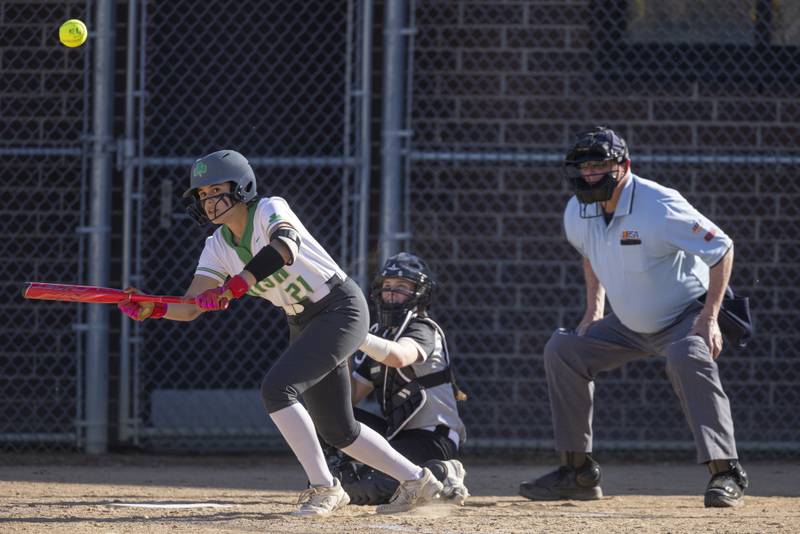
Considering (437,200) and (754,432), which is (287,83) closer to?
(437,200)

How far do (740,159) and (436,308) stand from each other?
1.99 meters

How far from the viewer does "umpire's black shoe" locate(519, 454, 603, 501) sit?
Answer: 5863 millimetres

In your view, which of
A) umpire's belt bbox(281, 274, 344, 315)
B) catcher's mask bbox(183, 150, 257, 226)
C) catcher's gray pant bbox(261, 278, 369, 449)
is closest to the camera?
catcher's gray pant bbox(261, 278, 369, 449)

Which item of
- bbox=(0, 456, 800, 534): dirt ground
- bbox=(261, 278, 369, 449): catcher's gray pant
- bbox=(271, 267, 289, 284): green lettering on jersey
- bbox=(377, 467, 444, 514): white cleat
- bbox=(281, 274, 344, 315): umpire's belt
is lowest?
bbox=(0, 456, 800, 534): dirt ground

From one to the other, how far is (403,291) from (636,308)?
1072mm

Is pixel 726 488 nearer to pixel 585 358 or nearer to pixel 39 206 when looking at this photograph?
pixel 585 358

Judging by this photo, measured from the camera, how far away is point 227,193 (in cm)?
495

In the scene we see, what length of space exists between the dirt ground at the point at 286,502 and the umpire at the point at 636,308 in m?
0.23

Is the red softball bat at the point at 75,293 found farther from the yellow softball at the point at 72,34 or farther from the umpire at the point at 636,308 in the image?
the umpire at the point at 636,308

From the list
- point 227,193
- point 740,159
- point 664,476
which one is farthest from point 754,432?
point 227,193

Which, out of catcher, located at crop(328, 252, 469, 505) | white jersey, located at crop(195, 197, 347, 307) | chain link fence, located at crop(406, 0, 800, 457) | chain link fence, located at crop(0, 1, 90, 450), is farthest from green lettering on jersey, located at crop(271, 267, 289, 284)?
chain link fence, located at crop(0, 1, 90, 450)

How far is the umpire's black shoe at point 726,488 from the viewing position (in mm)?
5391

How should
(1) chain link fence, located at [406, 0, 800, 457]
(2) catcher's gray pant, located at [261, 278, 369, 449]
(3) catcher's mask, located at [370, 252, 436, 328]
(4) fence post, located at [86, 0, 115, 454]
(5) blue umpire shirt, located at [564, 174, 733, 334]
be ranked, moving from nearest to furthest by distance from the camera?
(2) catcher's gray pant, located at [261, 278, 369, 449], (5) blue umpire shirt, located at [564, 174, 733, 334], (3) catcher's mask, located at [370, 252, 436, 328], (4) fence post, located at [86, 0, 115, 454], (1) chain link fence, located at [406, 0, 800, 457]

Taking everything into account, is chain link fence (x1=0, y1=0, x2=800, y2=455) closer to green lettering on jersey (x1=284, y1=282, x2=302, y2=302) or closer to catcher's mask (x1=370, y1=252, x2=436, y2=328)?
catcher's mask (x1=370, y1=252, x2=436, y2=328)
